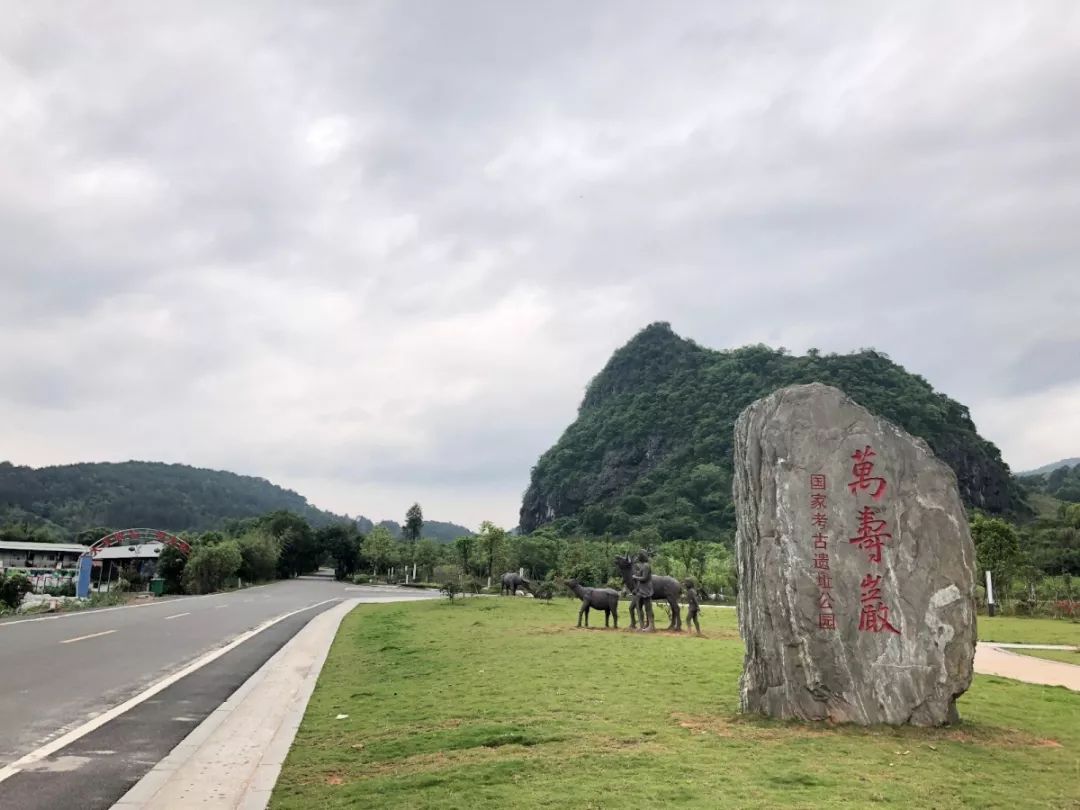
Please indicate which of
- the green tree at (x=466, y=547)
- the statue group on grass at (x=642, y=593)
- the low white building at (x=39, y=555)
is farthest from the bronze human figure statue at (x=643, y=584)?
the low white building at (x=39, y=555)

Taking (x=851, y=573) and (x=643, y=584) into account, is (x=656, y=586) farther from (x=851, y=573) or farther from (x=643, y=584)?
Answer: (x=851, y=573)

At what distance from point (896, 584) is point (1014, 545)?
28251 mm

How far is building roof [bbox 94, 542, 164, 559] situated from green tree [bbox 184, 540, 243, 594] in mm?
11734

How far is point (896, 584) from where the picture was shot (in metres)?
8.00

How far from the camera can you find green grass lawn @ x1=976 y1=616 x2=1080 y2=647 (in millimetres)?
20062

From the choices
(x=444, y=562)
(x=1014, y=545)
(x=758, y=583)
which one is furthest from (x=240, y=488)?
(x=758, y=583)

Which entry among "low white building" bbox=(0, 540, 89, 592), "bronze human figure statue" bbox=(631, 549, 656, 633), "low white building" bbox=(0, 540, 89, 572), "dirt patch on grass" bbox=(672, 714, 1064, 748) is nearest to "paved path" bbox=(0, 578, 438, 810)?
"dirt patch on grass" bbox=(672, 714, 1064, 748)

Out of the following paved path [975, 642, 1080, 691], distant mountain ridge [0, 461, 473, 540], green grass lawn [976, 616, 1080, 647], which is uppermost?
distant mountain ridge [0, 461, 473, 540]

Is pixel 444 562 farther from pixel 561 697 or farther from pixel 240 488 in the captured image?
pixel 240 488

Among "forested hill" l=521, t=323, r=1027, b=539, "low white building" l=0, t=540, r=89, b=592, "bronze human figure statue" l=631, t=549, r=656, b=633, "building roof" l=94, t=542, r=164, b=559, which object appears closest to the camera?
"bronze human figure statue" l=631, t=549, r=656, b=633

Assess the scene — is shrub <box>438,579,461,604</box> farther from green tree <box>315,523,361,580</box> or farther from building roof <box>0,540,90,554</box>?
building roof <box>0,540,90,554</box>

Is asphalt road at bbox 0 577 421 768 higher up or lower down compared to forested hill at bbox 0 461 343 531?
lower down

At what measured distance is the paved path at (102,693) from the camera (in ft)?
20.6

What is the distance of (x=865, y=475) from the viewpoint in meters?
8.38
